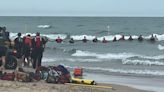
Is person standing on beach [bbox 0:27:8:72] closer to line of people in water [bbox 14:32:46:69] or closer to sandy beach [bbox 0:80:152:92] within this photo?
line of people in water [bbox 14:32:46:69]

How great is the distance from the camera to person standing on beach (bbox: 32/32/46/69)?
684 inches

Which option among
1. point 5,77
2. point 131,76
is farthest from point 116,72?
point 5,77

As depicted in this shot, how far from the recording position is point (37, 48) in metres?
17.6

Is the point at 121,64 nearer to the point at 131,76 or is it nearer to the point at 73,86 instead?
the point at 131,76

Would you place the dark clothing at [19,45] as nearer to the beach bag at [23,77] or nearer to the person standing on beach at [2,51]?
the person standing on beach at [2,51]

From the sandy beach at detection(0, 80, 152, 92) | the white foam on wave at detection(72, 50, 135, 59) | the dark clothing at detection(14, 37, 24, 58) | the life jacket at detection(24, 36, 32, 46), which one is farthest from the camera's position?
the white foam on wave at detection(72, 50, 135, 59)

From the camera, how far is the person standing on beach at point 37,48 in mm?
17375

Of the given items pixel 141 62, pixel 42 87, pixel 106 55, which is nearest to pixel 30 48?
→ pixel 42 87

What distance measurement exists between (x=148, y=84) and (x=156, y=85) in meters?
0.36

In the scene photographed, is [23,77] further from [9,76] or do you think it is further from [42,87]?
[42,87]

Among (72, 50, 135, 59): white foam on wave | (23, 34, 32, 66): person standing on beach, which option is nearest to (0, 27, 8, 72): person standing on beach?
(23, 34, 32, 66): person standing on beach

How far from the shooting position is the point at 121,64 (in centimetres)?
2623

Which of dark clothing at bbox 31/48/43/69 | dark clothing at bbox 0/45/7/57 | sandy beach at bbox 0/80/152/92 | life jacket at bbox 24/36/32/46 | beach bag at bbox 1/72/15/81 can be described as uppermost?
life jacket at bbox 24/36/32/46

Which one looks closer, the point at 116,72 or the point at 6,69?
the point at 6,69
